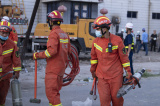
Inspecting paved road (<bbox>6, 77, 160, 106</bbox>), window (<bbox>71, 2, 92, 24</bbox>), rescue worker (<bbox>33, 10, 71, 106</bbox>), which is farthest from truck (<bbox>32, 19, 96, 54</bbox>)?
rescue worker (<bbox>33, 10, 71, 106</bbox>)

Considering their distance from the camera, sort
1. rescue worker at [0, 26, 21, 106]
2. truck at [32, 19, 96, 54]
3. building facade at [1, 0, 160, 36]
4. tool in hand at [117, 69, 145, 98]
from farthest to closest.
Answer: building facade at [1, 0, 160, 36], truck at [32, 19, 96, 54], rescue worker at [0, 26, 21, 106], tool in hand at [117, 69, 145, 98]

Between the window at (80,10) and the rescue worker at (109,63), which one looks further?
the window at (80,10)

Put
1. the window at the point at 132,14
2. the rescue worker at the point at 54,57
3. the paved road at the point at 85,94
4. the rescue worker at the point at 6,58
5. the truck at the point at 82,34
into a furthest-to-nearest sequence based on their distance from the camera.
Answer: the window at the point at 132,14 → the truck at the point at 82,34 → the paved road at the point at 85,94 → the rescue worker at the point at 6,58 → the rescue worker at the point at 54,57

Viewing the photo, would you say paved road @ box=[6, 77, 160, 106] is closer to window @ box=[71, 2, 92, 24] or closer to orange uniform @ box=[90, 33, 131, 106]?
orange uniform @ box=[90, 33, 131, 106]

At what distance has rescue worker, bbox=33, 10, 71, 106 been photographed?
5305mm

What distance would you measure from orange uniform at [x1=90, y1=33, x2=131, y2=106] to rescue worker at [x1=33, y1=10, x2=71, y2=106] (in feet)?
2.20

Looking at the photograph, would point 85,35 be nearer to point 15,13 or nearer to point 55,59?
point 15,13

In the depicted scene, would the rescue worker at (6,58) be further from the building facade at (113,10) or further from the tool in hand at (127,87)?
the building facade at (113,10)

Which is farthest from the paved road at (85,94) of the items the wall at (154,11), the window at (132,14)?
the wall at (154,11)

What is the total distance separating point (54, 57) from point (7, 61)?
0.93m

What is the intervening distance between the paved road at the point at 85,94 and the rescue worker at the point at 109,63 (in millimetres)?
2098

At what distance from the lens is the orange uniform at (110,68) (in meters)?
5.12

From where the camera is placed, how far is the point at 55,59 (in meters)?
5.45

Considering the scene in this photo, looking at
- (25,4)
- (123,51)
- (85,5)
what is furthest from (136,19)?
(123,51)
